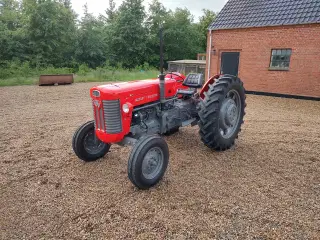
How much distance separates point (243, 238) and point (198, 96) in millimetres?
2584

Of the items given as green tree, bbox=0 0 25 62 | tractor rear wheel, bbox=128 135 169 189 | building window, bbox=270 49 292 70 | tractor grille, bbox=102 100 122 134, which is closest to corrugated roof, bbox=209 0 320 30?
building window, bbox=270 49 292 70

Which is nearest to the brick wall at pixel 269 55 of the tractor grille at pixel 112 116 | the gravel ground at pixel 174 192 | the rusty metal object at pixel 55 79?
the gravel ground at pixel 174 192

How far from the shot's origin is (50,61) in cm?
1922

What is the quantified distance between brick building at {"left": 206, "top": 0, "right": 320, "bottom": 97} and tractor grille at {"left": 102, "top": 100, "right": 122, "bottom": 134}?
345 inches

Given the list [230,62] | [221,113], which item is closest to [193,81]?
[221,113]

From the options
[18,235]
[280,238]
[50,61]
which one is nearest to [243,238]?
[280,238]

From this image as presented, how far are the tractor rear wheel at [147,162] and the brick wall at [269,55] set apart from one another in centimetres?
847

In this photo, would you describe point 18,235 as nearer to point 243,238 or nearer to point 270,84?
point 243,238

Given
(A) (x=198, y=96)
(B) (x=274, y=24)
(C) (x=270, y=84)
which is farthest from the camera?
(C) (x=270, y=84)

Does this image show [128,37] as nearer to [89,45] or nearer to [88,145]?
[89,45]

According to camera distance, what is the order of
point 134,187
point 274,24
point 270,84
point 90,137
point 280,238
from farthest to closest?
point 270,84, point 274,24, point 90,137, point 134,187, point 280,238

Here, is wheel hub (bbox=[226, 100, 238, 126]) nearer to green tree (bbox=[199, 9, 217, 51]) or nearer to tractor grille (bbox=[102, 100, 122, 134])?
tractor grille (bbox=[102, 100, 122, 134])

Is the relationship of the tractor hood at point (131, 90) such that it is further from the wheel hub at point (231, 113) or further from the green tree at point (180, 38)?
the green tree at point (180, 38)

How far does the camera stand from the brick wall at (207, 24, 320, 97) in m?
9.00
